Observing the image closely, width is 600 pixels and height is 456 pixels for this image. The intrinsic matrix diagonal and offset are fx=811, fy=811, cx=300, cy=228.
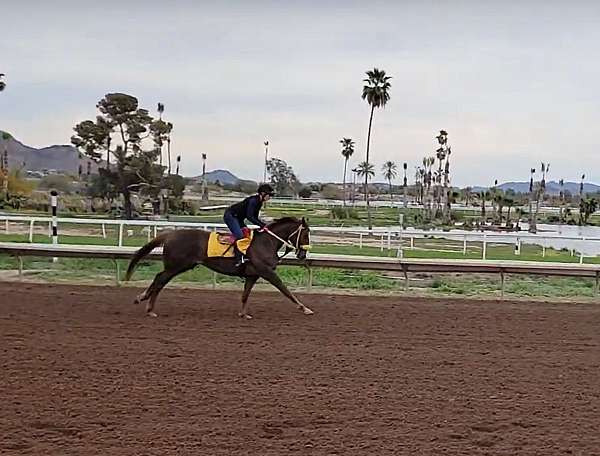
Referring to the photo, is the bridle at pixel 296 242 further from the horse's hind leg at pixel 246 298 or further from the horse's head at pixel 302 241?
the horse's hind leg at pixel 246 298

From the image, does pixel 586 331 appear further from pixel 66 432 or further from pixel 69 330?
pixel 66 432

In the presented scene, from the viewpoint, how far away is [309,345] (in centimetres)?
1017

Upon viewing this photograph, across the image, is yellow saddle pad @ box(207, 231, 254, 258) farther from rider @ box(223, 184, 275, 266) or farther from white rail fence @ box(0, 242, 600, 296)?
white rail fence @ box(0, 242, 600, 296)

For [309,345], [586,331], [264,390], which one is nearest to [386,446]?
[264,390]

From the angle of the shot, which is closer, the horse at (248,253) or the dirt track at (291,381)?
the dirt track at (291,381)

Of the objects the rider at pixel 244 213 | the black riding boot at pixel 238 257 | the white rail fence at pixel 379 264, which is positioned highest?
the rider at pixel 244 213

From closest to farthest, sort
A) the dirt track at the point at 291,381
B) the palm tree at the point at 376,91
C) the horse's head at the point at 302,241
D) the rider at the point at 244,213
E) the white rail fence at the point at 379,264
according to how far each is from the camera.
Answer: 1. the dirt track at the point at 291,381
2. the rider at the point at 244,213
3. the horse's head at the point at 302,241
4. the white rail fence at the point at 379,264
5. the palm tree at the point at 376,91

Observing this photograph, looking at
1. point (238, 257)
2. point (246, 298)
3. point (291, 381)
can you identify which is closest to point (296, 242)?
point (238, 257)

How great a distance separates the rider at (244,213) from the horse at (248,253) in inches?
6.9

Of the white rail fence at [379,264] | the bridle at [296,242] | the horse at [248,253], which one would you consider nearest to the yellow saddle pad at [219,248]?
the horse at [248,253]

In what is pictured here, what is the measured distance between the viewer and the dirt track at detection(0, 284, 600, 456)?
615 centimetres

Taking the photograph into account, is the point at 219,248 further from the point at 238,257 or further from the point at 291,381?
the point at 291,381

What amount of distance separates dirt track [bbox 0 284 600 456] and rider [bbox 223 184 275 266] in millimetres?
1205

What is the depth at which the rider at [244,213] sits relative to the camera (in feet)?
40.5
